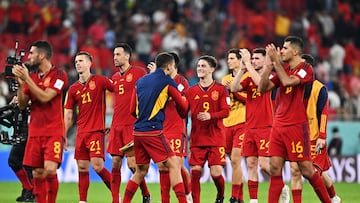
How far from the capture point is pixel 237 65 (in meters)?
17.3

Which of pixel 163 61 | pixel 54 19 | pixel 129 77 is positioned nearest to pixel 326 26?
pixel 54 19

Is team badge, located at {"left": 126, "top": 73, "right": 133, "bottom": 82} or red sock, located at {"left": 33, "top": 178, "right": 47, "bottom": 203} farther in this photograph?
team badge, located at {"left": 126, "top": 73, "right": 133, "bottom": 82}

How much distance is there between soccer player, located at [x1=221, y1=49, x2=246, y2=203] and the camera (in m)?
17.1

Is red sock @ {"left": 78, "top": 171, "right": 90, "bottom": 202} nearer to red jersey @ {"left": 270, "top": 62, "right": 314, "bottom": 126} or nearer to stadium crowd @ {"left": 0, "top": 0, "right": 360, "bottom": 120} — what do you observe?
red jersey @ {"left": 270, "top": 62, "right": 314, "bottom": 126}

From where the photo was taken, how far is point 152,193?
20.3 m

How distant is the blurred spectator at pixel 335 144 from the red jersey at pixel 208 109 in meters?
9.39

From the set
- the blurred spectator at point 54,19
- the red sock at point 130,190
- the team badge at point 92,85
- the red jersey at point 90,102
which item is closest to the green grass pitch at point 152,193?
the red jersey at point 90,102

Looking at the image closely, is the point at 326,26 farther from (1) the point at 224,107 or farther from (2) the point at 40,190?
(2) the point at 40,190

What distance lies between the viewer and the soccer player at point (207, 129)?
53.7ft

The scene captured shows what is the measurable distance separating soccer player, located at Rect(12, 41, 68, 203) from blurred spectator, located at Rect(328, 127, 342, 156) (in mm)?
12417

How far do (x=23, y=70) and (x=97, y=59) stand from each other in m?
14.2

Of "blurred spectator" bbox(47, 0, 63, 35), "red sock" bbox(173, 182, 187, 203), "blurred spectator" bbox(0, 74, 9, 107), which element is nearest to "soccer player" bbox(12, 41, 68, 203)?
"red sock" bbox(173, 182, 187, 203)

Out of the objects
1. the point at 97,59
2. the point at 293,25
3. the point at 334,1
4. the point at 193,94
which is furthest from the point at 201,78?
the point at 334,1

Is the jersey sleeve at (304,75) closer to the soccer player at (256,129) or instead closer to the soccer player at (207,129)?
the soccer player at (256,129)
